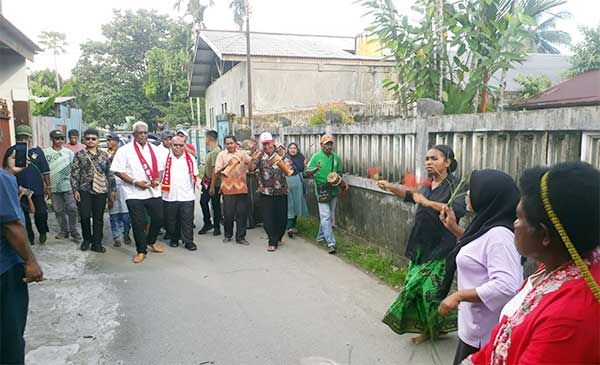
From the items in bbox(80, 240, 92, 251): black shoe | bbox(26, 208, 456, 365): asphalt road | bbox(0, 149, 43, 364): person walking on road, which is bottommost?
bbox(26, 208, 456, 365): asphalt road

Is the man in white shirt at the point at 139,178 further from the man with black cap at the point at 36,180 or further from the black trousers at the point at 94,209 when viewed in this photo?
the man with black cap at the point at 36,180

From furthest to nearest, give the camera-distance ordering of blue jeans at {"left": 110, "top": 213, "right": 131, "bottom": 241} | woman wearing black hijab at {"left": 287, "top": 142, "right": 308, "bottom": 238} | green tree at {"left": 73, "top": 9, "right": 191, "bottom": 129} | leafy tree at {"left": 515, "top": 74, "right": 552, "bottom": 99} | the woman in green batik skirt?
green tree at {"left": 73, "top": 9, "right": 191, "bottom": 129} → leafy tree at {"left": 515, "top": 74, "right": 552, "bottom": 99} → woman wearing black hijab at {"left": 287, "top": 142, "right": 308, "bottom": 238} → blue jeans at {"left": 110, "top": 213, "right": 131, "bottom": 241} → the woman in green batik skirt

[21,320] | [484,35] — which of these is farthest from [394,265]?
[21,320]

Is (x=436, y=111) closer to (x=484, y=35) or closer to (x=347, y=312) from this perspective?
(x=484, y=35)

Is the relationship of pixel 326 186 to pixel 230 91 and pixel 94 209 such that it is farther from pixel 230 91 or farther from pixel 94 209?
pixel 230 91

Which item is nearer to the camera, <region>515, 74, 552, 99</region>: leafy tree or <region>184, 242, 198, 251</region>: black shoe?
<region>184, 242, 198, 251</region>: black shoe

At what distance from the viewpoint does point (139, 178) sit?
5.82m

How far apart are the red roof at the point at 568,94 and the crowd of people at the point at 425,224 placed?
7.52 metres

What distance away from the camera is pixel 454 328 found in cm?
356

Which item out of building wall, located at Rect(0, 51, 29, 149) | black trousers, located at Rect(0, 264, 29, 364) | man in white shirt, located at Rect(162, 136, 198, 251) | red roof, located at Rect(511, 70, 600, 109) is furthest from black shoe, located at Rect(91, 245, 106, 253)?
red roof, located at Rect(511, 70, 600, 109)

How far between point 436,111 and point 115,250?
4902 millimetres

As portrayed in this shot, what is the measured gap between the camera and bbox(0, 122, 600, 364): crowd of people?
127 centimetres

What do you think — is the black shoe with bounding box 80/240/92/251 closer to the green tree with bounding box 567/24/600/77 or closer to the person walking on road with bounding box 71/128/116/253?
the person walking on road with bounding box 71/128/116/253

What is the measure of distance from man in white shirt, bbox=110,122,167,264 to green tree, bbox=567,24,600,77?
13.9 meters
